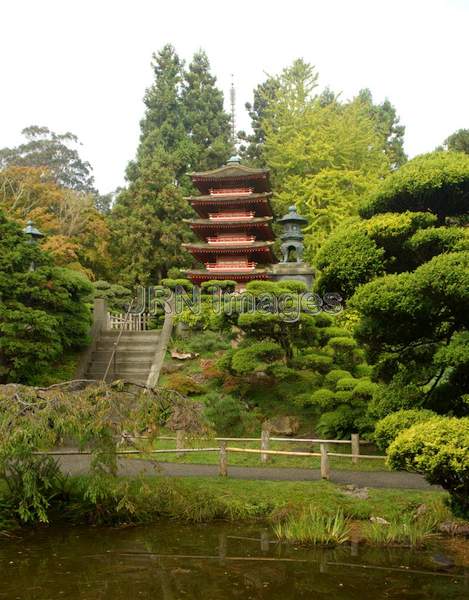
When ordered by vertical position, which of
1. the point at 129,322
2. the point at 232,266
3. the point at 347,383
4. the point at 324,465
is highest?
the point at 232,266

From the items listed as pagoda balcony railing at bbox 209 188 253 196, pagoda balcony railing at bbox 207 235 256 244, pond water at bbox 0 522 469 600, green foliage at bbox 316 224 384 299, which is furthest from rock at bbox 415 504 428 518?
pagoda balcony railing at bbox 209 188 253 196

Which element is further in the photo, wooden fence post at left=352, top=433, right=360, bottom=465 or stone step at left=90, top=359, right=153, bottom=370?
stone step at left=90, top=359, right=153, bottom=370

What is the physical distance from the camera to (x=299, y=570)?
6281mm

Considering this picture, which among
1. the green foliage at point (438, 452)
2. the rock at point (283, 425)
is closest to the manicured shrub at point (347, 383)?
the rock at point (283, 425)

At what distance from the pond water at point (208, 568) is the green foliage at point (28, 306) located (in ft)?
23.1

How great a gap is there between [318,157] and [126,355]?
15.1 meters

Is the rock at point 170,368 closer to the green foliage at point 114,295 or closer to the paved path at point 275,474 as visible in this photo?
the paved path at point 275,474

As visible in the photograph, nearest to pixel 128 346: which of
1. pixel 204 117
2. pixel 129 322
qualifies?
pixel 129 322

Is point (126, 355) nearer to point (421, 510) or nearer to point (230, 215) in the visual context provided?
point (230, 215)

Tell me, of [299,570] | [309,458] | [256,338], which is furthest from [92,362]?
[299,570]

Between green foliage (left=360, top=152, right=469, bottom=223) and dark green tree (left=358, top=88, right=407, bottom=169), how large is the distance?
31264 mm

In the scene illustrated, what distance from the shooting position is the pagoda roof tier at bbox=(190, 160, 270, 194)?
24.3m

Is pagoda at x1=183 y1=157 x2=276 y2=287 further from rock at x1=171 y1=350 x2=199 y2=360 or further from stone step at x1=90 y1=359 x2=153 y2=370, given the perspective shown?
stone step at x1=90 y1=359 x2=153 y2=370

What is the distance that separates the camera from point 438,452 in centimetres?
528
